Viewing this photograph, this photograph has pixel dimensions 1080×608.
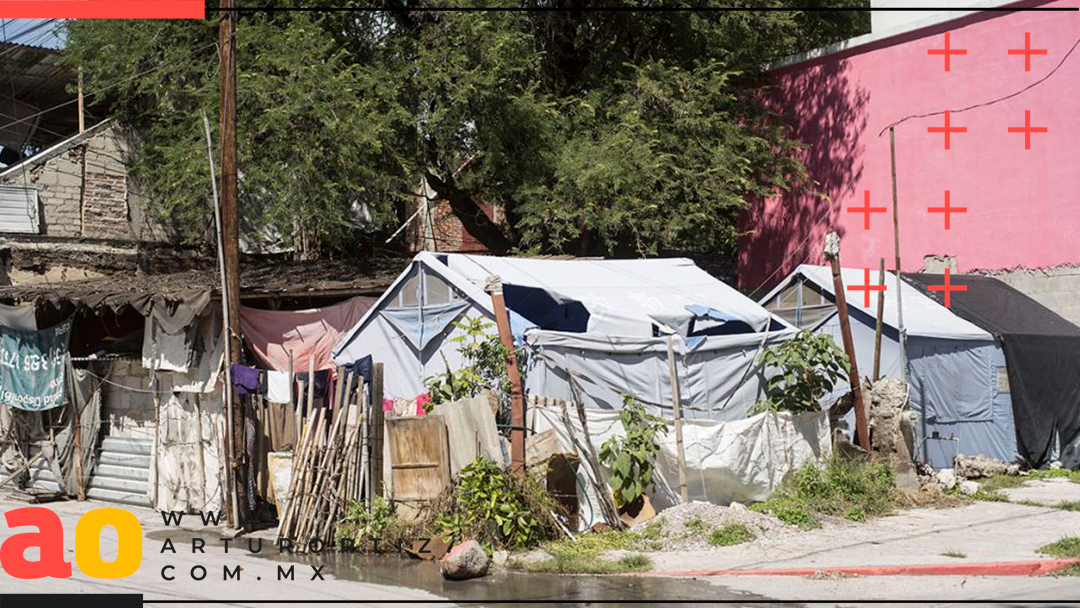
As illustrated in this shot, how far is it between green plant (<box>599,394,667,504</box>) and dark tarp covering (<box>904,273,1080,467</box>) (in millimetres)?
7523

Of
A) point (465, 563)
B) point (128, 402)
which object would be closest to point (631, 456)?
point (465, 563)

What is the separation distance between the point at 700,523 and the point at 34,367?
1131 cm

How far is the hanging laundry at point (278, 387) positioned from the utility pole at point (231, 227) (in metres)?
0.64

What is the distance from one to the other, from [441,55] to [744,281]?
8.77m

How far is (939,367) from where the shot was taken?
17797 millimetres

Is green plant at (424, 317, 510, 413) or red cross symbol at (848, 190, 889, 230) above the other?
red cross symbol at (848, 190, 889, 230)

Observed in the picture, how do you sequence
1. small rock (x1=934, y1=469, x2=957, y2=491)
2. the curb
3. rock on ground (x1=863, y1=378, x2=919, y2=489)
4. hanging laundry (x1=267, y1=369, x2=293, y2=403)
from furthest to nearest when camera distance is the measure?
small rock (x1=934, y1=469, x2=957, y2=491) < rock on ground (x1=863, y1=378, x2=919, y2=489) < hanging laundry (x1=267, y1=369, x2=293, y2=403) < the curb

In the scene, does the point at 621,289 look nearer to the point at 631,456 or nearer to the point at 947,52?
the point at 631,456

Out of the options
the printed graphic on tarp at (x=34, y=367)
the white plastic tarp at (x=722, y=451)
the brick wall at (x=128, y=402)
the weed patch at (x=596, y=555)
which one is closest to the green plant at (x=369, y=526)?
the weed patch at (x=596, y=555)

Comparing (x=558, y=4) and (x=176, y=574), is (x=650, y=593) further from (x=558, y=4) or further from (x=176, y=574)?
(x=558, y=4)

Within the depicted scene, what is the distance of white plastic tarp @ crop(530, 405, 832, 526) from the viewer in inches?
527

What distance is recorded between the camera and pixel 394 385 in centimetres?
1582

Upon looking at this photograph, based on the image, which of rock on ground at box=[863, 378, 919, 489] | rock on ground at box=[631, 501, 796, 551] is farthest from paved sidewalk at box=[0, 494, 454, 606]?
rock on ground at box=[863, 378, 919, 489]

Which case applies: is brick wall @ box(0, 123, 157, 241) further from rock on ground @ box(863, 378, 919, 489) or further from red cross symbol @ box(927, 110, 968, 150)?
red cross symbol @ box(927, 110, 968, 150)
